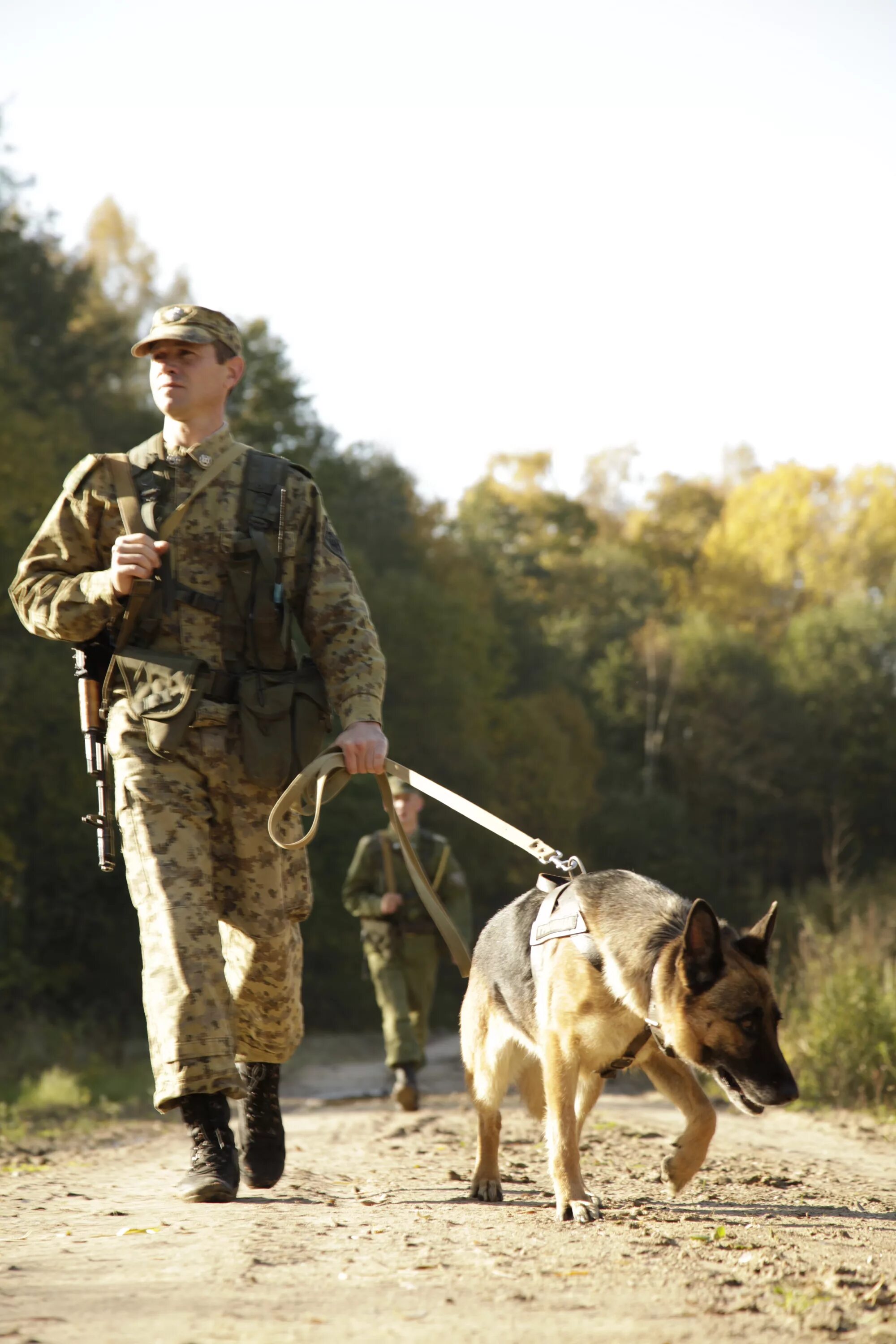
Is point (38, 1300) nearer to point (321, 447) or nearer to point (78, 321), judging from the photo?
point (321, 447)

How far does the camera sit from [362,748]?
4859mm

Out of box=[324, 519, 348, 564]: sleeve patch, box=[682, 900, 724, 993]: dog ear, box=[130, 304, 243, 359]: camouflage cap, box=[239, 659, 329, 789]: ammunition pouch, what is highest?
box=[130, 304, 243, 359]: camouflage cap

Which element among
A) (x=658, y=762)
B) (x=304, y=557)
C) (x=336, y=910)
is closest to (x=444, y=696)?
(x=336, y=910)

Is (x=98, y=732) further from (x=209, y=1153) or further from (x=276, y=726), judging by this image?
(x=209, y=1153)

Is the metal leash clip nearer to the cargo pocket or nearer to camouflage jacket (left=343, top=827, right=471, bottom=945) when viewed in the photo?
the cargo pocket

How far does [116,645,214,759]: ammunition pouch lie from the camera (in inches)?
186

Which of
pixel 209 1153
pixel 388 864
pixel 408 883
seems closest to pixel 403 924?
pixel 408 883

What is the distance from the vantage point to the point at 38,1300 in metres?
3.39

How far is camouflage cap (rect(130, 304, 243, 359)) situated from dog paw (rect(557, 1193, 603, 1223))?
3250mm

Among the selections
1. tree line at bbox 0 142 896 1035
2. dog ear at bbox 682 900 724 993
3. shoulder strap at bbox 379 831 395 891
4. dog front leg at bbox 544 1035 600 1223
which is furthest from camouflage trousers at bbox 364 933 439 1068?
dog ear at bbox 682 900 724 993

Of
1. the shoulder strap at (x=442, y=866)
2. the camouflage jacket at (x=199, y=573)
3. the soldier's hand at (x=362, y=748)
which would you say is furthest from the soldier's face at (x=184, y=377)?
the shoulder strap at (x=442, y=866)

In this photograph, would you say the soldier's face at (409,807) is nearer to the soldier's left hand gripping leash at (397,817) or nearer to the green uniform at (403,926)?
the green uniform at (403,926)

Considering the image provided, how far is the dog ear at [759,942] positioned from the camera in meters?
4.87

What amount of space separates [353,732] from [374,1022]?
91.0ft
